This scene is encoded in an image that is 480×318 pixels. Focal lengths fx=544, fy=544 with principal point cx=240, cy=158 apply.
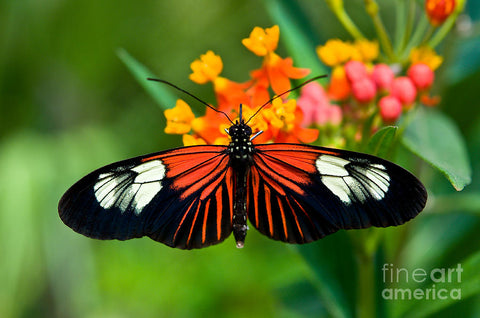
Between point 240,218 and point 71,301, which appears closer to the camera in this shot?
point 240,218

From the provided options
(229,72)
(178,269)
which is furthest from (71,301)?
(229,72)

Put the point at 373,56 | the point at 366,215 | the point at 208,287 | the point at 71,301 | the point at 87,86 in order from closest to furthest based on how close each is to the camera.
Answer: the point at 366,215 < the point at 373,56 < the point at 208,287 < the point at 71,301 < the point at 87,86

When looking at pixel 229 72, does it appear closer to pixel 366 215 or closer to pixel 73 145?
pixel 73 145

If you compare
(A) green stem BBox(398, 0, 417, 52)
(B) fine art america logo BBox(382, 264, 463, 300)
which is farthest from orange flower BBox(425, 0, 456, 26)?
(B) fine art america logo BBox(382, 264, 463, 300)

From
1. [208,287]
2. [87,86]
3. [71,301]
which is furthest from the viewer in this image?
[87,86]

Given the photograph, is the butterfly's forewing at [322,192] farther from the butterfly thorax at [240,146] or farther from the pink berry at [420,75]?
the pink berry at [420,75]

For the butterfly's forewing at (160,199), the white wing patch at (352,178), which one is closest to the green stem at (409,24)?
the white wing patch at (352,178)

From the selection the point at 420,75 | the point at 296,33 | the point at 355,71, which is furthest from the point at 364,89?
the point at 296,33
